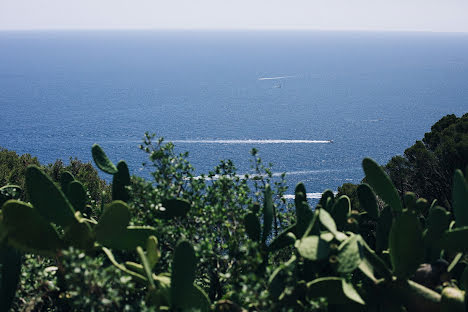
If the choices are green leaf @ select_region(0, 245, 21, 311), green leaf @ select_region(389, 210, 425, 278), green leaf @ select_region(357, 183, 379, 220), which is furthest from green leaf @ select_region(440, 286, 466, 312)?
green leaf @ select_region(0, 245, 21, 311)

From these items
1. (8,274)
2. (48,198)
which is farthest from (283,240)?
(8,274)

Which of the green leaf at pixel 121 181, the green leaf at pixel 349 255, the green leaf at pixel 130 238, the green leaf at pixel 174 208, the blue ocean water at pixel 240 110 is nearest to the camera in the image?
the green leaf at pixel 349 255

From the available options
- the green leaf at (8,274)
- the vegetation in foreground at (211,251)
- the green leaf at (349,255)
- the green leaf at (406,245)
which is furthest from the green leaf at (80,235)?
the green leaf at (406,245)

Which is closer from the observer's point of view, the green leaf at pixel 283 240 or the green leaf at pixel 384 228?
the green leaf at pixel 283 240

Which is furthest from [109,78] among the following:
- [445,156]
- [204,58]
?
[445,156]

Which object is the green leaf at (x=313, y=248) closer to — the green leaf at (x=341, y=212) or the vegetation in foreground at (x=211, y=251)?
the vegetation in foreground at (x=211, y=251)

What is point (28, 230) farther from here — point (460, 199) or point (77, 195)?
point (460, 199)

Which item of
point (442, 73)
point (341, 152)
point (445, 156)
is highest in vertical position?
point (442, 73)

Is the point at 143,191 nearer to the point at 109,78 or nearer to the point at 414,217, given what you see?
the point at 414,217
